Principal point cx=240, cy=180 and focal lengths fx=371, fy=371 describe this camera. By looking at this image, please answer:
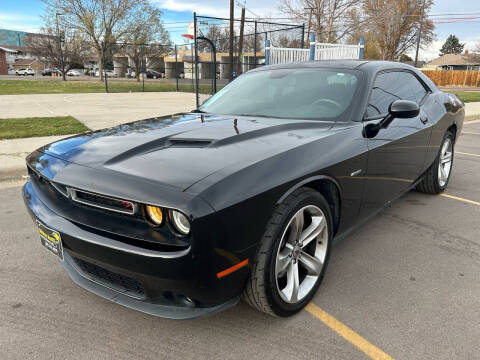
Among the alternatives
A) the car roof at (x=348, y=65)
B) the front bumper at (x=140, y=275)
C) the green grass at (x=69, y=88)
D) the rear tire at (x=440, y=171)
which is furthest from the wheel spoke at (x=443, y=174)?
the green grass at (x=69, y=88)

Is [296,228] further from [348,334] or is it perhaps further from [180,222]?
[180,222]

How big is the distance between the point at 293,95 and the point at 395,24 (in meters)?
45.6

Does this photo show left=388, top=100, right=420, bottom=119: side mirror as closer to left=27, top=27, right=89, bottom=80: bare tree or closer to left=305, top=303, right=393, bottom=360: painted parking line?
left=305, top=303, right=393, bottom=360: painted parking line

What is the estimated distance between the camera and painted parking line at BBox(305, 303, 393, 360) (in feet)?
6.40

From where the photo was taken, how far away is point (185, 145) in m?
2.24

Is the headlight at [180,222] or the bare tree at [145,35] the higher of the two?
the bare tree at [145,35]

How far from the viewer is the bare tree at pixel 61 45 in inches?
1601

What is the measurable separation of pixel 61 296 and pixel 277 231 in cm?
156

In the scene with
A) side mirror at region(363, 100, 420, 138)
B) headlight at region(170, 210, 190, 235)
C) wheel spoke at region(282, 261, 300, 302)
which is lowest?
wheel spoke at region(282, 261, 300, 302)

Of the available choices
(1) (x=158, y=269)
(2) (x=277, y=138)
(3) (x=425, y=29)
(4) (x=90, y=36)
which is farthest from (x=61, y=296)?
(3) (x=425, y=29)

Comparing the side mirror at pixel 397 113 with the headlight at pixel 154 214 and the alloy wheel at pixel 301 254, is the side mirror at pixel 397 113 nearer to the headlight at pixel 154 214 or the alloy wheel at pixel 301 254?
the alloy wheel at pixel 301 254

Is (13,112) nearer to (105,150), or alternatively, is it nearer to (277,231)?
(105,150)

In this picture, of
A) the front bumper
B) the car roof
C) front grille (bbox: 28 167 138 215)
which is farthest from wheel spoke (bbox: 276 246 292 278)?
the car roof

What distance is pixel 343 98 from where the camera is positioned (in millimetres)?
2928
